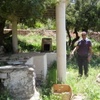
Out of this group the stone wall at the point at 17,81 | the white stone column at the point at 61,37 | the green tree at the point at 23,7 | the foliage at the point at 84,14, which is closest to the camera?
the stone wall at the point at 17,81

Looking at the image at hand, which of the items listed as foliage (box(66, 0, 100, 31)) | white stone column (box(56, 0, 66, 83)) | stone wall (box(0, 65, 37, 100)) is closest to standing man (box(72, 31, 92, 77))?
white stone column (box(56, 0, 66, 83))

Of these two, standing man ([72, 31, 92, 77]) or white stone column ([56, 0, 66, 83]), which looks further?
standing man ([72, 31, 92, 77])

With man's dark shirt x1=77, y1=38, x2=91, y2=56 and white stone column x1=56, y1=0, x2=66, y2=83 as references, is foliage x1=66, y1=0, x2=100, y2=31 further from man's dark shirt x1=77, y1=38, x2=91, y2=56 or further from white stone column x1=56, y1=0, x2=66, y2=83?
white stone column x1=56, y1=0, x2=66, y2=83

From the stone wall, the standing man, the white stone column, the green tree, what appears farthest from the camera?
the standing man

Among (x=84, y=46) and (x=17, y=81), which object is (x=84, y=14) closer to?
(x=84, y=46)

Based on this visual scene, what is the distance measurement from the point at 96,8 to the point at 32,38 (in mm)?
6336

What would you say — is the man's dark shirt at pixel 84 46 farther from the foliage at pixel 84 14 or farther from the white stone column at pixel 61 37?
the foliage at pixel 84 14

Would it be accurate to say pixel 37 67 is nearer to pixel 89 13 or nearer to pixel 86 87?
pixel 86 87

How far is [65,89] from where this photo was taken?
7.64 metres

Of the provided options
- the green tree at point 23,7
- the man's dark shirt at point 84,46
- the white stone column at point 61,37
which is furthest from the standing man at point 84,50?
the green tree at point 23,7

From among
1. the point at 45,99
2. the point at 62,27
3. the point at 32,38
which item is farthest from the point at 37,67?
the point at 32,38

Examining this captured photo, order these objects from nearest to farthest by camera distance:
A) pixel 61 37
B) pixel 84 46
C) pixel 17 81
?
pixel 17 81, pixel 61 37, pixel 84 46

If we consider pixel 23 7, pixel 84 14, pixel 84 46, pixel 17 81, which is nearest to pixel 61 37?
pixel 84 46

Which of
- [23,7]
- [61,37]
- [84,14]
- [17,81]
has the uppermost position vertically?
[84,14]
